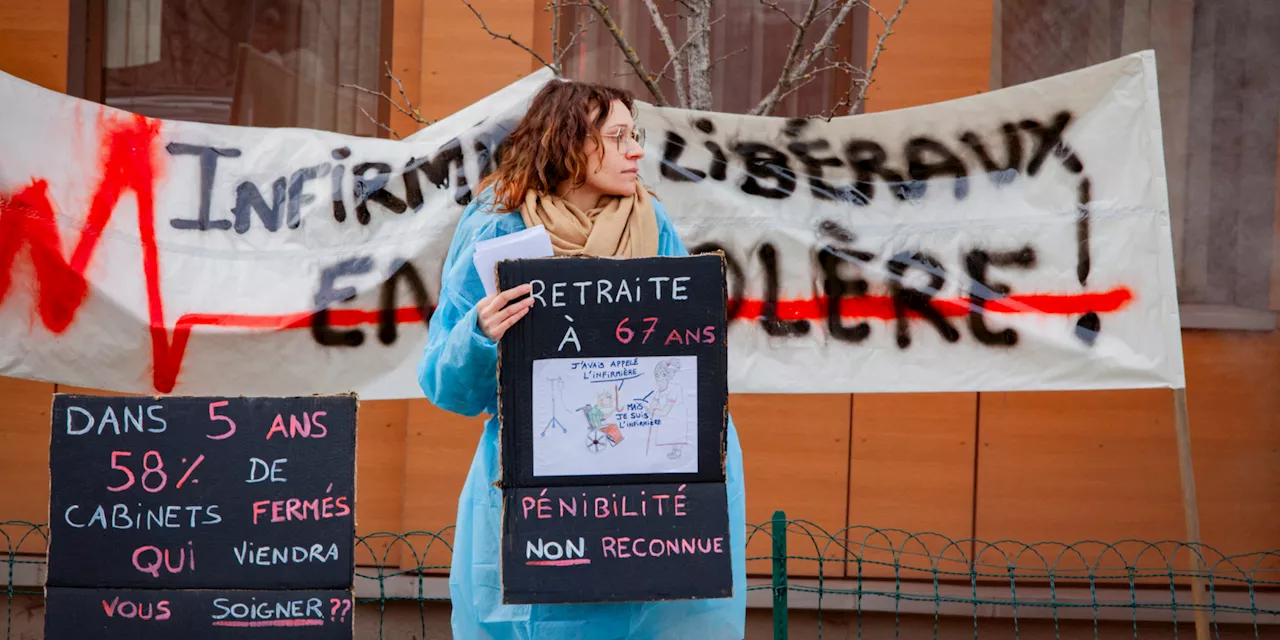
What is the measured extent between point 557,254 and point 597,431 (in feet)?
1.45

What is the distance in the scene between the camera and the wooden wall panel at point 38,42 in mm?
6930

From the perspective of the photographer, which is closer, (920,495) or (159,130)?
(159,130)

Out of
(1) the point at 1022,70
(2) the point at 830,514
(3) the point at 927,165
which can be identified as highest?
(1) the point at 1022,70

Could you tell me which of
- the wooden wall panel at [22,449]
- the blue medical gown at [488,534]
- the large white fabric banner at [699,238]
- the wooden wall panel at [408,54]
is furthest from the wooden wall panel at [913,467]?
the wooden wall panel at [22,449]

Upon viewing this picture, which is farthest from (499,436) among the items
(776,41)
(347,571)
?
(776,41)

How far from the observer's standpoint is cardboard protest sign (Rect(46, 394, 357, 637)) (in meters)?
3.50

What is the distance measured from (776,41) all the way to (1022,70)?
4.34ft

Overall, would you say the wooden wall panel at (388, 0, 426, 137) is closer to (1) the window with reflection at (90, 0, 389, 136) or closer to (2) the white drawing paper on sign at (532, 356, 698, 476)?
(1) the window with reflection at (90, 0, 389, 136)

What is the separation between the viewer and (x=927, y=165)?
5016 mm

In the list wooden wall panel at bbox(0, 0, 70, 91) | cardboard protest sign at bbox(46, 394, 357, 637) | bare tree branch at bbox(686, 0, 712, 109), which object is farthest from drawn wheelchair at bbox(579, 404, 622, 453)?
wooden wall panel at bbox(0, 0, 70, 91)

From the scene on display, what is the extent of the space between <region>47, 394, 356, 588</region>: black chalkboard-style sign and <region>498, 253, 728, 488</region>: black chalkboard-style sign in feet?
2.61

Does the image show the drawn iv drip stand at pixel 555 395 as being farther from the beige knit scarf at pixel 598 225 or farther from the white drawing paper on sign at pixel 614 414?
the beige knit scarf at pixel 598 225

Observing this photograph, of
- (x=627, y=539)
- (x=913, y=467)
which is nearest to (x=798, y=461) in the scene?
(x=913, y=467)

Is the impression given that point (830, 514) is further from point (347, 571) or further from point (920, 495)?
point (347, 571)
